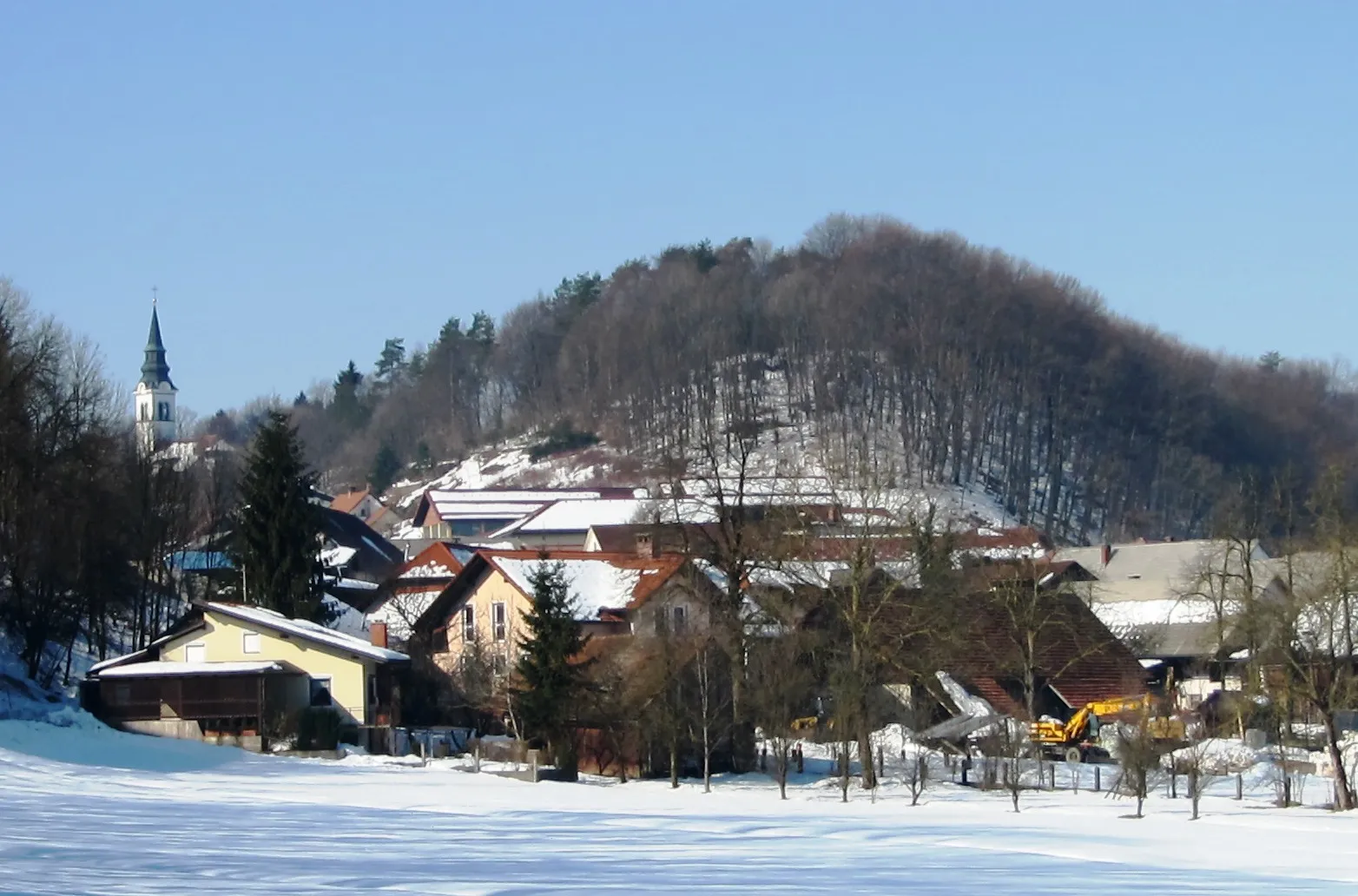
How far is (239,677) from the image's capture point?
50.5 metres

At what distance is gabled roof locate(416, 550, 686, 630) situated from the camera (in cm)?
5659

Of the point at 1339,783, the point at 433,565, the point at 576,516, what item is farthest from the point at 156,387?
the point at 1339,783

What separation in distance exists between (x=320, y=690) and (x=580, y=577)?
34.5 feet

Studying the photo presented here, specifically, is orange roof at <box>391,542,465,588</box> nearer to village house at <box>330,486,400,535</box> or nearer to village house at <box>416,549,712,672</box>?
village house at <box>416,549,712,672</box>

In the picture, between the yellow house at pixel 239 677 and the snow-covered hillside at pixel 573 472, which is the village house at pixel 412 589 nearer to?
the yellow house at pixel 239 677

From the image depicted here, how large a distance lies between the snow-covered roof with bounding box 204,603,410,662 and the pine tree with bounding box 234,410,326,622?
557cm

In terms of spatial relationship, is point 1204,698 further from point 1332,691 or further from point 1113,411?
point 1113,411

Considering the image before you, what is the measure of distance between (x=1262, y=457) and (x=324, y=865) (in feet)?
496

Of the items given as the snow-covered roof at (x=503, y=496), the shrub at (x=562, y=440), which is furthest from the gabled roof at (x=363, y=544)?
the shrub at (x=562, y=440)

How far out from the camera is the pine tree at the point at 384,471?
180m

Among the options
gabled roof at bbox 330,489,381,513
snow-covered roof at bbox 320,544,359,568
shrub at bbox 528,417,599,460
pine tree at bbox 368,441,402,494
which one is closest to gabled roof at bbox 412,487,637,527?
gabled roof at bbox 330,489,381,513

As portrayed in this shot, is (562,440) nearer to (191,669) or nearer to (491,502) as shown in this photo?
(491,502)

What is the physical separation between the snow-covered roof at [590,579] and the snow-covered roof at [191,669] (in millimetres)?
8707

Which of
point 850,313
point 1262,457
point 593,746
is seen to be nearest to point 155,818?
point 593,746
